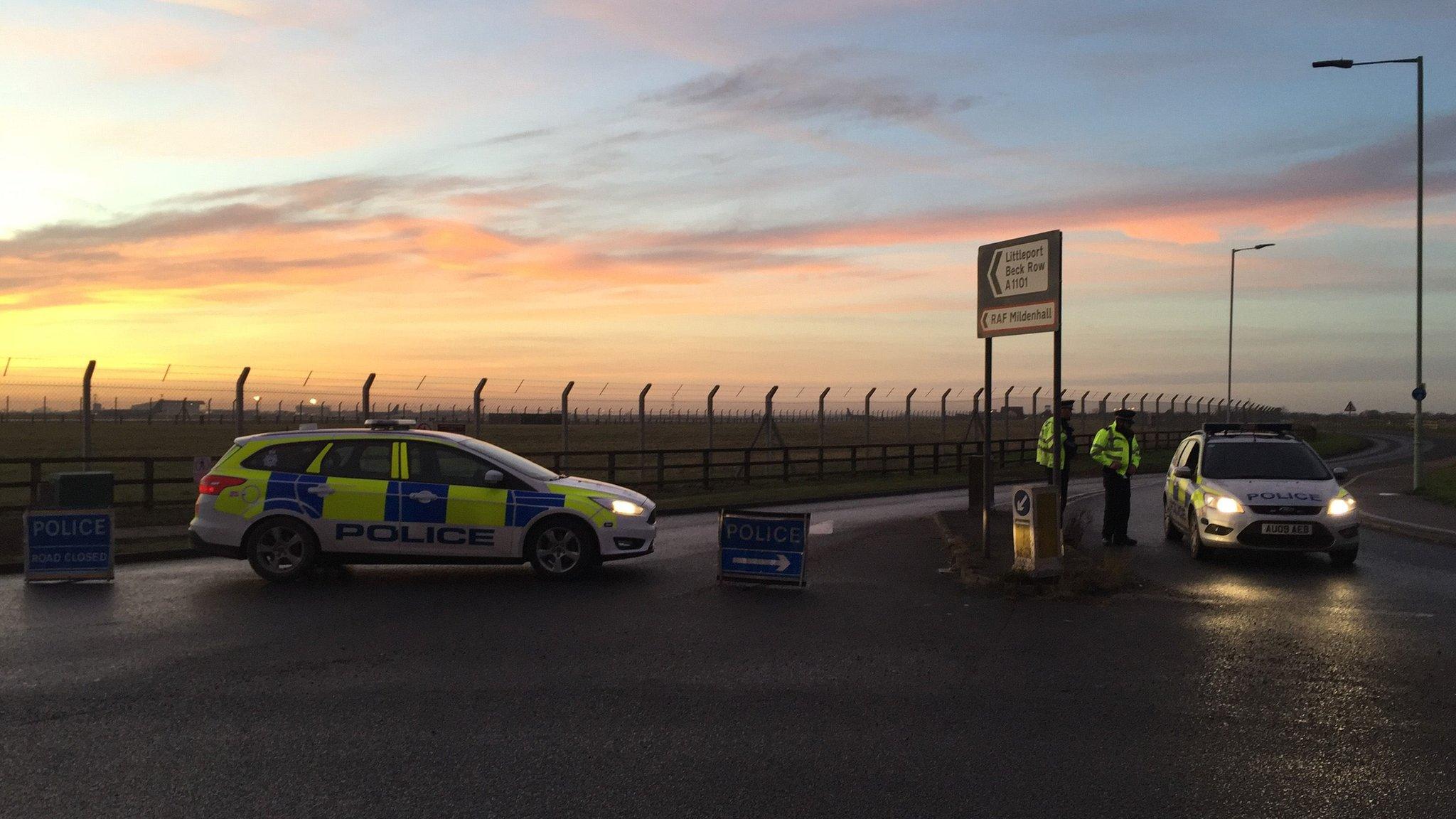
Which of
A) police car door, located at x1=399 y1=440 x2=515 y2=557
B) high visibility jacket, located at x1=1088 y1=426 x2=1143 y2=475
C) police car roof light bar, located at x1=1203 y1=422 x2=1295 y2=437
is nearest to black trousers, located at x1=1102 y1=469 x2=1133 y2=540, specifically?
high visibility jacket, located at x1=1088 y1=426 x2=1143 y2=475

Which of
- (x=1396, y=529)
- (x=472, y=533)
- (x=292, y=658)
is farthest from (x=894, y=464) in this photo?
(x=292, y=658)

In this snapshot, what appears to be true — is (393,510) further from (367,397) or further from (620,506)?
(367,397)

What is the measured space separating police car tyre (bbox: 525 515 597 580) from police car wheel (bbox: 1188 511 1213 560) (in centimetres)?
712

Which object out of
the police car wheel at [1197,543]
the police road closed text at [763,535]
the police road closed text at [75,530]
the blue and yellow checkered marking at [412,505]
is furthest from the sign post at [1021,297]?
the police road closed text at [75,530]

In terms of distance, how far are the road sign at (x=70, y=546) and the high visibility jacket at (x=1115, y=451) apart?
11262 millimetres

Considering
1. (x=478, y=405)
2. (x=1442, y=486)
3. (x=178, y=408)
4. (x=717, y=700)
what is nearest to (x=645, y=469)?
(x=478, y=405)

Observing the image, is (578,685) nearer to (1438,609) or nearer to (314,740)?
(314,740)

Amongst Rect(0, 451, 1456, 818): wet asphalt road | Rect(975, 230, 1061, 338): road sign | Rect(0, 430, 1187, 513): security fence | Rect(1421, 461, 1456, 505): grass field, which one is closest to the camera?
Rect(0, 451, 1456, 818): wet asphalt road

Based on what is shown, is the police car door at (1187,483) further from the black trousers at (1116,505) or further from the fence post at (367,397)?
the fence post at (367,397)

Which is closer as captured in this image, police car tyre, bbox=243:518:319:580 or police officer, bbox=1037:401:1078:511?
police car tyre, bbox=243:518:319:580

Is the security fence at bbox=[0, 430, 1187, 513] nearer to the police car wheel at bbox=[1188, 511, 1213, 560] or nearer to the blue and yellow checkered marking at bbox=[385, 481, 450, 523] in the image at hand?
the police car wheel at bbox=[1188, 511, 1213, 560]

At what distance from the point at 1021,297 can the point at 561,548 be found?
5.84 metres

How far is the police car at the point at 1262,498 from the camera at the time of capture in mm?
13062

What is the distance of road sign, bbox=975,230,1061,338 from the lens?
1270 centimetres
